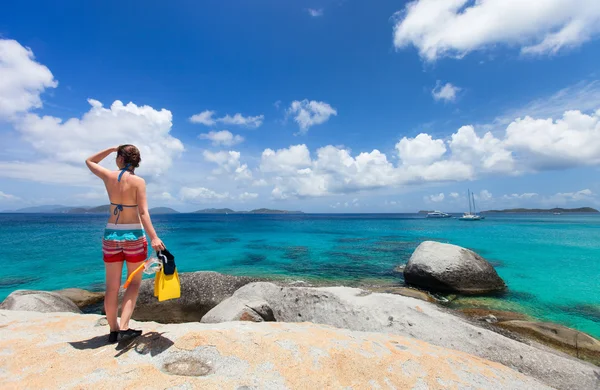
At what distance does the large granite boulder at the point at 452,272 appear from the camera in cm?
1455

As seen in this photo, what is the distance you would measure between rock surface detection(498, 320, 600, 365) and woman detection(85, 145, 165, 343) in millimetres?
11192

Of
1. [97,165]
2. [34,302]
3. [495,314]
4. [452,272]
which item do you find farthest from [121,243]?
[452,272]

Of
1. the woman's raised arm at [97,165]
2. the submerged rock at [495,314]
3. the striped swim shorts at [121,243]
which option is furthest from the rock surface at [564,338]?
the woman's raised arm at [97,165]

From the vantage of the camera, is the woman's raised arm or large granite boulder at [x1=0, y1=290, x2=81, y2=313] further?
large granite boulder at [x1=0, y1=290, x2=81, y2=313]

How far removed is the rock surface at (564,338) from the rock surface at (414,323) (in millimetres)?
1807

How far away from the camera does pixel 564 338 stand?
27.1 ft

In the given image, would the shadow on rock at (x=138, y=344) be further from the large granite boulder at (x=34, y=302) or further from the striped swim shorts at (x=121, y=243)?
the large granite boulder at (x=34, y=302)

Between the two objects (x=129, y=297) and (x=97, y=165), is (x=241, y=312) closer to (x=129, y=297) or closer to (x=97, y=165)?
(x=129, y=297)

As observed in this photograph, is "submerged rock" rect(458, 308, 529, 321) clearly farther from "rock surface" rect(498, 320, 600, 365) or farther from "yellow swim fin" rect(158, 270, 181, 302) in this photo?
"yellow swim fin" rect(158, 270, 181, 302)

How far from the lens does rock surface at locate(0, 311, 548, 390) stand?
11.2 feet

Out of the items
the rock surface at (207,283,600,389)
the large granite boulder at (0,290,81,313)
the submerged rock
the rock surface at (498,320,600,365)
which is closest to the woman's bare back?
the rock surface at (207,283,600,389)

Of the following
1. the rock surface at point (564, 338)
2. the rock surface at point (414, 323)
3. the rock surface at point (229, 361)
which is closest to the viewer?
the rock surface at point (229, 361)

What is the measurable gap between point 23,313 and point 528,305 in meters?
19.2

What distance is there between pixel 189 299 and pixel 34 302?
17.3 ft
